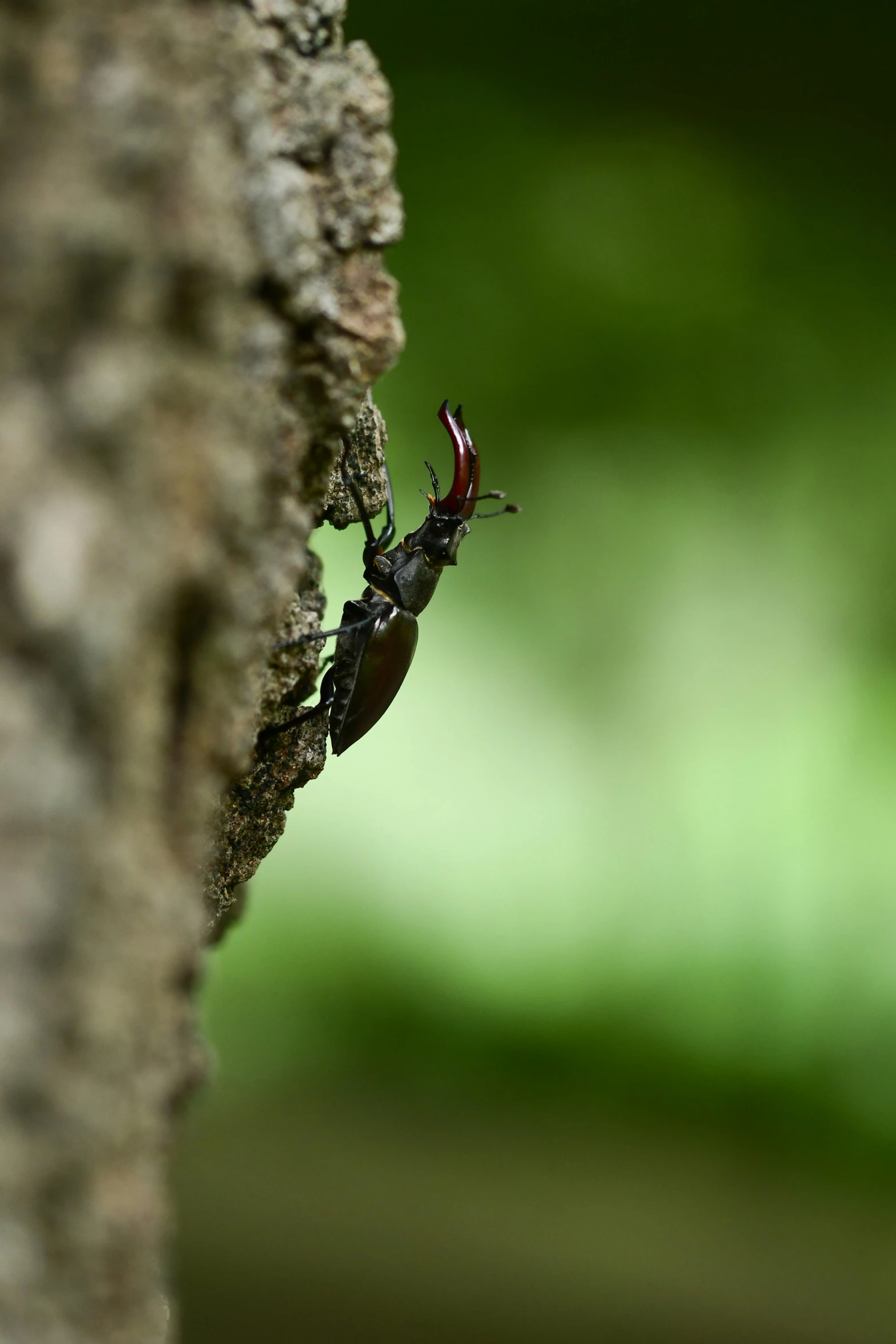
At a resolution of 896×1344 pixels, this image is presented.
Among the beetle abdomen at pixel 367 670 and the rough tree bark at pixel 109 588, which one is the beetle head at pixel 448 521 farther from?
the rough tree bark at pixel 109 588

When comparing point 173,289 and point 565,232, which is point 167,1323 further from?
point 565,232

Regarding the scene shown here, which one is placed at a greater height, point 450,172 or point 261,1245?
point 450,172

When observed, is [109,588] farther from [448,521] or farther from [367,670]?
[448,521]

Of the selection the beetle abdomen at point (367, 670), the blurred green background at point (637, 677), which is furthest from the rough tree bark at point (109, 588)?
the blurred green background at point (637, 677)

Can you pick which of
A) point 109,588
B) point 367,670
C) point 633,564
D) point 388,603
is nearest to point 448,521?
point 388,603

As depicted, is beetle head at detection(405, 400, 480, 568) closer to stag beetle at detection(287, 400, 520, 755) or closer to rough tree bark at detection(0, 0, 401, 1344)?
stag beetle at detection(287, 400, 520, 755)

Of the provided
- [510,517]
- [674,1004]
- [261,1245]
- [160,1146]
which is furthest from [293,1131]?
[160,1146]
